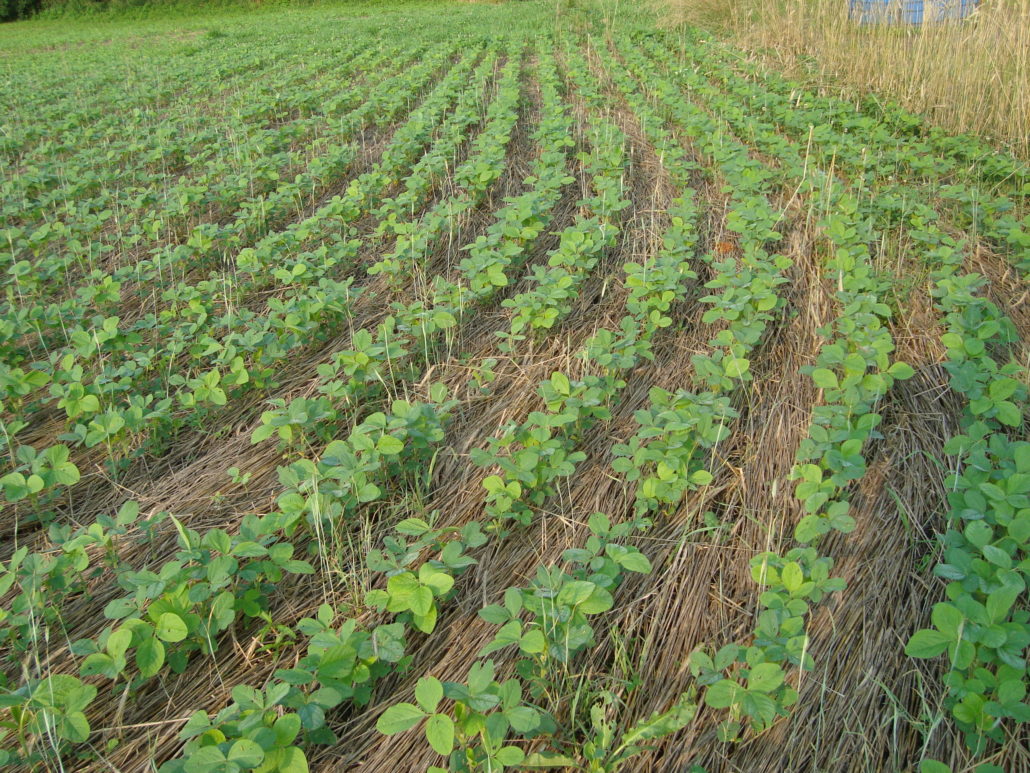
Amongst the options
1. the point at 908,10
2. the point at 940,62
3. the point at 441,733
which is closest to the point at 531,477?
the point at 441,733

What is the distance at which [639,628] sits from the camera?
1837 mm

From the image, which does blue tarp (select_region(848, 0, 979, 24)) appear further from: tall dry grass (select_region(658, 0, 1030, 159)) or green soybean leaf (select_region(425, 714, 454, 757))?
green soybean leaf (select_region(425, 714, 454, 757))

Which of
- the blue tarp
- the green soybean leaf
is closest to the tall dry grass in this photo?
the blue tarp

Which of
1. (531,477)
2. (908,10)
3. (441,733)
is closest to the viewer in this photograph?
(441,733)

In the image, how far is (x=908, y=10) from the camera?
6555 mm

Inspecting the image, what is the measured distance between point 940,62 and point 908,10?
142cm

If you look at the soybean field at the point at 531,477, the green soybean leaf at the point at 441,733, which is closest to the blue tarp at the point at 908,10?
the soybean field at the point at 531,477

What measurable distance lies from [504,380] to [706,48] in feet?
27.2

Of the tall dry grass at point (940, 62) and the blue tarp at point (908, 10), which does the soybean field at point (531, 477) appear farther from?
the blue tarp at point (908, 10)

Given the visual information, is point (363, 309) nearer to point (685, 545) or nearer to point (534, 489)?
point (534, 489)

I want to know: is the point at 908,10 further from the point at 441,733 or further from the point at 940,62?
the point at 441,733

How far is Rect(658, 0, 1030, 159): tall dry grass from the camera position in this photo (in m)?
5.00

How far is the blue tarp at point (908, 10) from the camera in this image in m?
5.86

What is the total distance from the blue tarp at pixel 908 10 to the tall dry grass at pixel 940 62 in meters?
0.08
